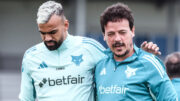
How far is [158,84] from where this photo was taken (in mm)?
2664

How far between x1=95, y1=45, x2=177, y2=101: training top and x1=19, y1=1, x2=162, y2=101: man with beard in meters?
0.22

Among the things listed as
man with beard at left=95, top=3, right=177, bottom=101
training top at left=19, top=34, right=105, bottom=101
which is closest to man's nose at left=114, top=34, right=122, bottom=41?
man with beard at left=95, top=3, right=177, bottom=101

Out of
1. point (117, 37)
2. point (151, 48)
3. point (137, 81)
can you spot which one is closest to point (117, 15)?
point (117, 37)

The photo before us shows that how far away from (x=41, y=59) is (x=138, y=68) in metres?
0.81

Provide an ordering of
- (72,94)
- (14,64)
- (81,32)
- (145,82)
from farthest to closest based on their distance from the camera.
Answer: (14,64) < (81,32) < (72,94) < (145,82)

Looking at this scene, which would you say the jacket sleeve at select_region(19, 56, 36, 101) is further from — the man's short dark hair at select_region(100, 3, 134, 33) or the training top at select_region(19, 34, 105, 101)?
the man's short dark hair at select_region(100, 3, 134, 33)

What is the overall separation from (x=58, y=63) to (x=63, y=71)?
0.25 ft

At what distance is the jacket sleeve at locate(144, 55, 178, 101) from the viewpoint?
266cm

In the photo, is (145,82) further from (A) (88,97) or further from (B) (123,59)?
(A) (88,97)

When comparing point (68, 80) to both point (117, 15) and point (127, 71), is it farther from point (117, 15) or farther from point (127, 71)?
point (117, 15)

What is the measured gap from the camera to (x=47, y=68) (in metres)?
3.12

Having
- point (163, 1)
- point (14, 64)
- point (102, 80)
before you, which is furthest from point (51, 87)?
point (163, 1)

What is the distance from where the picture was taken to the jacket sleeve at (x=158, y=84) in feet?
8.73

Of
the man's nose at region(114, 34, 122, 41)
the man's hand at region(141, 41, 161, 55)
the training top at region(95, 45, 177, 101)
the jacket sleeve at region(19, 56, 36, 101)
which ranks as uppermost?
the man's nose at region(114, 34, 122, 41)
